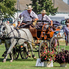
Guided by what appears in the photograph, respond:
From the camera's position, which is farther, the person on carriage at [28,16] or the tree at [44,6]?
the tree at [44,6]

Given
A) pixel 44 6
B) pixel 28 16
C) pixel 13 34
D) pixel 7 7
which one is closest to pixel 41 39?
pixel 28 16

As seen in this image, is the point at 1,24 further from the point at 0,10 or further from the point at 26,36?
the point at 0,10

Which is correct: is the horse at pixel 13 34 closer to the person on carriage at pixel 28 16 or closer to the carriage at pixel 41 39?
the carriage at pixel 41 39

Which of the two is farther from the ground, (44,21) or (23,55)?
(44,21)

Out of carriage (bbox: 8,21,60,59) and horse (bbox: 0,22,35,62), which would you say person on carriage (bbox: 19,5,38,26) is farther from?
horse (bbox: 0,22,35,62)

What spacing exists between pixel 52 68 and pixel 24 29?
11.9ft

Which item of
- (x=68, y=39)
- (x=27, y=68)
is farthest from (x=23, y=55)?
(x=68, y=39)

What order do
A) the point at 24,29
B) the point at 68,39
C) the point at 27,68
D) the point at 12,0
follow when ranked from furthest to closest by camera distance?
the point at 12,0 < the point at 68,39 < the point at 24,29 < the point at 27,68

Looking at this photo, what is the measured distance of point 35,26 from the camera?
1367 centimetres

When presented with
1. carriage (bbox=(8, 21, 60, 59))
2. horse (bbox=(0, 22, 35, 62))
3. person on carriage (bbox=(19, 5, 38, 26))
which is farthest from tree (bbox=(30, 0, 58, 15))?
horse (bbox=(0, 22, 35, 62))

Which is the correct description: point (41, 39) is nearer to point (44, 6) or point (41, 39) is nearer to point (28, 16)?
point (28, 16)

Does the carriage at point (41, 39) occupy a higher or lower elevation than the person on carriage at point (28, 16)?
lower

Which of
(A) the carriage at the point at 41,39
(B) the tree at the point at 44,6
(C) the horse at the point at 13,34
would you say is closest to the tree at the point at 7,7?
(B) the tree at the point at 44,6

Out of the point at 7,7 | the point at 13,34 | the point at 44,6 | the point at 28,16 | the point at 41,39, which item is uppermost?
the point at 28,16
